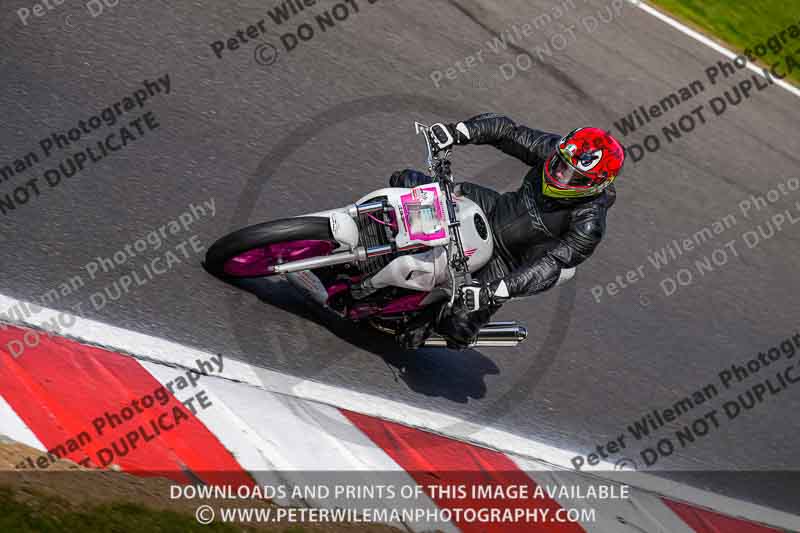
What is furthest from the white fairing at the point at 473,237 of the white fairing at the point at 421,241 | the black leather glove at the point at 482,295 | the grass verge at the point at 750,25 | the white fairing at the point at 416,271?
the grass verge at the point at 750,25

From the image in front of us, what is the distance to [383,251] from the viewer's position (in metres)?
5.21

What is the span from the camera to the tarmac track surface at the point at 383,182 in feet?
18.6

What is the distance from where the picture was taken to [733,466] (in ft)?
22.2

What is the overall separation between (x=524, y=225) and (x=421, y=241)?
3.06 ft

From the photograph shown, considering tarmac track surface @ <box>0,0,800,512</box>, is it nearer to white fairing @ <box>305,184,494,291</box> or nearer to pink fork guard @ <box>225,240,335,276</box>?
pink fork guard @ <box>225,240,335,276</box>

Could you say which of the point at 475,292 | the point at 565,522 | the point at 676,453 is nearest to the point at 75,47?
the point at 475,292

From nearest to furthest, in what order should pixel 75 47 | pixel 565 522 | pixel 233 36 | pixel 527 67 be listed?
pixel 565 522 < pixel 75 47 < pixel 233 36 < pixel 527 67

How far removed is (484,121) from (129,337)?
2792 millimetres

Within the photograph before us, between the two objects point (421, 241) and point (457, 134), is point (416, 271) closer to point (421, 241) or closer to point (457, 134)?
point (421, 241)

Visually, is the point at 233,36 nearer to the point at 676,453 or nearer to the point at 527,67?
the point at 527,67

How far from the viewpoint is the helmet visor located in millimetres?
5395

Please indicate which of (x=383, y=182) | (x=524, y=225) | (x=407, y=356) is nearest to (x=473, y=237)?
(x=524, y=225)

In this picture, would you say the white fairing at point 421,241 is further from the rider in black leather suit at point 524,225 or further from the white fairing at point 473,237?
the rider in black leather suit at point 524,225

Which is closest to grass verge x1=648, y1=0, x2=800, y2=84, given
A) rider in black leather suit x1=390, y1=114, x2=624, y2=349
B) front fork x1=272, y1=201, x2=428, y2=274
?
rider in black leather suit x1=390, y1=114, x2=624, y2=349
